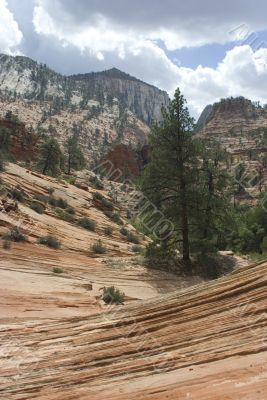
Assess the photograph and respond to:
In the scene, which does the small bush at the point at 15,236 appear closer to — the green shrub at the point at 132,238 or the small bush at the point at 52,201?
the small bush at the point at 52,201

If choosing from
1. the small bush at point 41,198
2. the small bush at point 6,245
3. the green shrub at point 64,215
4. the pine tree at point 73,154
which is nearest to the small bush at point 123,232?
the green shrub at point 64,215

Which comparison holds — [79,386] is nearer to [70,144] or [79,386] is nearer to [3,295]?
[3,295]

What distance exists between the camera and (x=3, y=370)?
851 centimetres

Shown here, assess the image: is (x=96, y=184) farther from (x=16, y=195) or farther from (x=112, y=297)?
A: (x=112, y=297)

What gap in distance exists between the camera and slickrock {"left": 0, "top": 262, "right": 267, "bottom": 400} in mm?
6266

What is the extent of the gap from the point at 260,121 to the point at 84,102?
6525 cm

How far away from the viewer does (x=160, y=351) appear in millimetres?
7766

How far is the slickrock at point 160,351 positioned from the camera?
20.6 feet

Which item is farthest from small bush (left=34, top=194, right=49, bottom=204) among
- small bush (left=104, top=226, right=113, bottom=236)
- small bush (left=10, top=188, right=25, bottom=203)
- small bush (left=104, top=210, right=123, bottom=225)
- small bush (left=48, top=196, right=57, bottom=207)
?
small bush (left=104, top=210, right=123, bottom=225)

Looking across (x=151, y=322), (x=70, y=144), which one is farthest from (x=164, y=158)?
(x=70, y=144)

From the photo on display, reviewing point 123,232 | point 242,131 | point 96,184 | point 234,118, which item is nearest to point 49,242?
point 123,232

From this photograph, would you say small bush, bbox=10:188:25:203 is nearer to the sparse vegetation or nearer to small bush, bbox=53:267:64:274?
the sparse vegetation

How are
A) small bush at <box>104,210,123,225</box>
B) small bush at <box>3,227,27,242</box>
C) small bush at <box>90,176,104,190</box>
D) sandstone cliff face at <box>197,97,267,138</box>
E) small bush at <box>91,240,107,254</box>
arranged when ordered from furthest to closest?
sandstone cliff face at <box>197,97,267,138</box> → small bush at <box>90,176,104,190</box> → small bush at <box>104,210,123,225</box> → small bush at <box>91,240,107,254</box> → small bush at <box>3,227,27,242</box>

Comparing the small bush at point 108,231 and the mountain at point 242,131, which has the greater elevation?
the mountain at point 242,131
